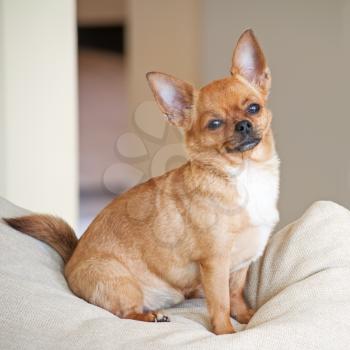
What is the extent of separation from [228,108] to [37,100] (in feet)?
5.41

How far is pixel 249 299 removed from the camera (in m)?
2.04

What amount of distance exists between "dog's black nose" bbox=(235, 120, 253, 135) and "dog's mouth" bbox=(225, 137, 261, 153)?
21mm

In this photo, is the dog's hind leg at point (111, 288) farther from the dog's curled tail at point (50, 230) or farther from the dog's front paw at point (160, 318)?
the dog's curled tail at point (50, 230)

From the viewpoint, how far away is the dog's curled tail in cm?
204

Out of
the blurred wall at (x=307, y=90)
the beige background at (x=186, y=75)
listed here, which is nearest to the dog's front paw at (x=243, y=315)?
the beige background at (x=186, y=75)

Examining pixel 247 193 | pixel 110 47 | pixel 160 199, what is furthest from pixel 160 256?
pixel 110 47

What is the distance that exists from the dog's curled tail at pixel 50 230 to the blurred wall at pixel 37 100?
43.5 inches

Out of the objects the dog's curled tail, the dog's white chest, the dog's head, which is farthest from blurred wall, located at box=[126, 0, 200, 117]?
the dog's white chest

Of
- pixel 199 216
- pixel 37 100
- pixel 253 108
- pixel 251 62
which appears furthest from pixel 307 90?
pixel 199 216

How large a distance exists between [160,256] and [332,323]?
1.78 ft

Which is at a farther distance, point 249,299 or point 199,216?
point 249,299

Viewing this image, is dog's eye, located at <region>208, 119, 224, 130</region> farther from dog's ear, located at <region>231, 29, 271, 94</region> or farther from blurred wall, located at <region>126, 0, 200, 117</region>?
blurred wall, located at <region>126, 0, 200, 117</region>

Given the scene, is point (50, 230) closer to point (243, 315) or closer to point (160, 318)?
point (160, 318)

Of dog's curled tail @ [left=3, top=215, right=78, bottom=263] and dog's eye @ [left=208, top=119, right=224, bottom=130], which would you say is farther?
dog's curled tail @ [left=3, top=215, right=78, bottom=263]
